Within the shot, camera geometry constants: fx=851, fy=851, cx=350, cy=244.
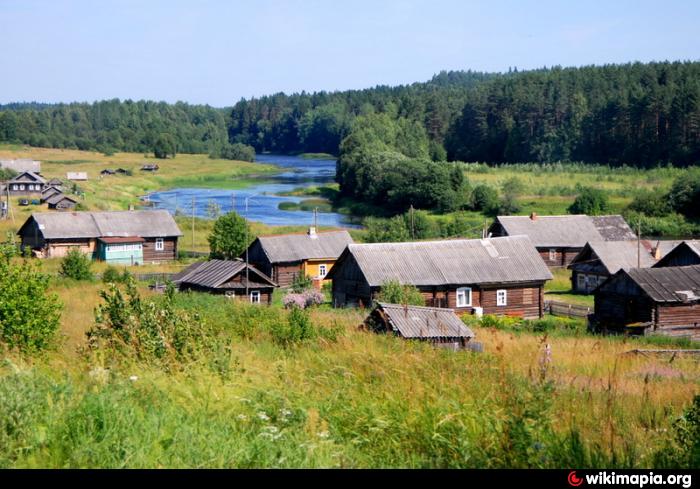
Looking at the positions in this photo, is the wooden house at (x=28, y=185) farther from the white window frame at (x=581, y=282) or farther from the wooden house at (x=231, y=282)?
the white window frame at (x=581, y=282)

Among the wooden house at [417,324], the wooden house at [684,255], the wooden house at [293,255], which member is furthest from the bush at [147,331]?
the wooden house at [293,255]

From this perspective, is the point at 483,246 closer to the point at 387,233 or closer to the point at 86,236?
the point at 387,233

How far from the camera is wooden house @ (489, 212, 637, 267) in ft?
157

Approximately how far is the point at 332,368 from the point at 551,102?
107 metres

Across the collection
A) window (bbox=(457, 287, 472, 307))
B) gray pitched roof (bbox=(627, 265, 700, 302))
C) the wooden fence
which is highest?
gray pitched roof (bbox=(627, 265, 700, 302))

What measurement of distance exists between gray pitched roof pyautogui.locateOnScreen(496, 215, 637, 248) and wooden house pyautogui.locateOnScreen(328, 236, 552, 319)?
13.3m

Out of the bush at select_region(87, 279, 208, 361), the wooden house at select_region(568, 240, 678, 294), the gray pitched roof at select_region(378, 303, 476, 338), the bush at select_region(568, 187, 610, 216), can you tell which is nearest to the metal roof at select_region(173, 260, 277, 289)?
the wooden house at select_region(568, 240, 678, 294)

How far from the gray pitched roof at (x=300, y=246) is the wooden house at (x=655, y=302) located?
16.0 metres

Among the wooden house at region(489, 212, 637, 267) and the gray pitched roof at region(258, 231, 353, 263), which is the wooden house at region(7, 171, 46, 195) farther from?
the wooden house at region(489, 212, 637, 267)

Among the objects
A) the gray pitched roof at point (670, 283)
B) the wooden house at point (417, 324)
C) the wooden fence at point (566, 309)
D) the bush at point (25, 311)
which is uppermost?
the bush at point (25, 311)

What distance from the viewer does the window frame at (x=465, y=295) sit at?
33.2 m
